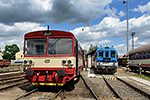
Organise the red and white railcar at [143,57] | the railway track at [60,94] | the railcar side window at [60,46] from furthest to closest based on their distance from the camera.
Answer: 1. the red and white railcar at [143,57]
2. the railcar side window at [60,46]
3. the railway track at [60,94]

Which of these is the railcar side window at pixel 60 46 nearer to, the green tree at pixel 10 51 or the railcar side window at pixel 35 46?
the railcar side window at pixel 35 46

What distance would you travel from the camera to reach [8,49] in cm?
6606

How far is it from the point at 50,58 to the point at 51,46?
620 mm

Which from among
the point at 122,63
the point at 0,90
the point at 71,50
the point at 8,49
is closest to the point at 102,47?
the point at 71,50

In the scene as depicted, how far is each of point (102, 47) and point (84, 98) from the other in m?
10.7

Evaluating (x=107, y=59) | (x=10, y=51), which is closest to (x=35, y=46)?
(x=107, y=59)

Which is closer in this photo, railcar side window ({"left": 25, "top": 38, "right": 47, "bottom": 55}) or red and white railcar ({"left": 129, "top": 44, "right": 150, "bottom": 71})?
railcar side window ({"left": 25, "top": 38, "right": 47, "bottom": 55})

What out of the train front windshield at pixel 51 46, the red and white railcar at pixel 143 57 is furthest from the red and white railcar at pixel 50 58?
the red and white railcar at pixel 143 57

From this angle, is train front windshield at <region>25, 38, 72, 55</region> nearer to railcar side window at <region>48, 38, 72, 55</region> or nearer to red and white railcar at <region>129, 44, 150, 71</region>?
railcar side window at <region>48, 38, 72, 55</region>

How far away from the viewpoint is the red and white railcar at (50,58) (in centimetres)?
671

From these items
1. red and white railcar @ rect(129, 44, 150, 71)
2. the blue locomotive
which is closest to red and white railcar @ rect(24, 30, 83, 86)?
the blue locomotive

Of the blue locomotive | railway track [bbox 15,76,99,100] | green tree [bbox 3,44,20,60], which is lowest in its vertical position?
railway track [bbox 15,76,99,100]

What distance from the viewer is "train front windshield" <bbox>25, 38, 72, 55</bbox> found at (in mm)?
6902

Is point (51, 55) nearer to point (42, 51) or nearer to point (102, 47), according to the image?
point (42, 51)
